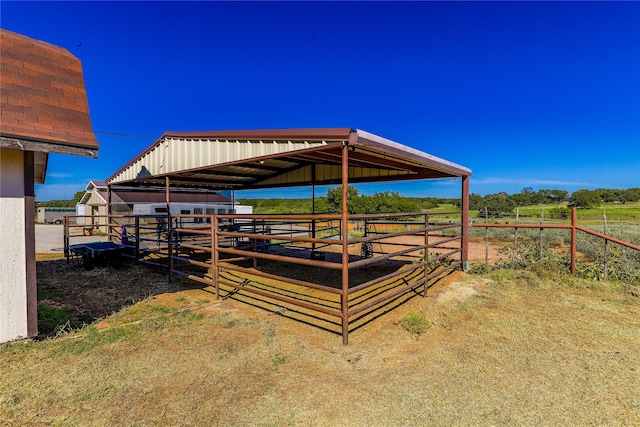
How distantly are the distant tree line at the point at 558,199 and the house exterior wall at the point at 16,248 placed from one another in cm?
3688

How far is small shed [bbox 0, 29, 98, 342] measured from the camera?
A: 3338 millimetres

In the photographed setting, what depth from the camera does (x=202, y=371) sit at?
10.2ft

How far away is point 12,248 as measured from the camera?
3445 mm

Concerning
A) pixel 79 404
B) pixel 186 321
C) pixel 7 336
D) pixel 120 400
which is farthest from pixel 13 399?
pixel 186 321

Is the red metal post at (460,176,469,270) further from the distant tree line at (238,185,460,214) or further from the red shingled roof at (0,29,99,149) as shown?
the distant tree line at (238,185,460,214)

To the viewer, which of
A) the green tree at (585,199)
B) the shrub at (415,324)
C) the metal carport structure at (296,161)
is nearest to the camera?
the metal carport structure at (296,161)

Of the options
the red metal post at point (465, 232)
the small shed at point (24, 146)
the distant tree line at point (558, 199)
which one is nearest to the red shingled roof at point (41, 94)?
the small shed at point (24, 146)

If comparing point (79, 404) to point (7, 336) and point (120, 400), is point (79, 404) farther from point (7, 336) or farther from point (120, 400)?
point (7, 336)

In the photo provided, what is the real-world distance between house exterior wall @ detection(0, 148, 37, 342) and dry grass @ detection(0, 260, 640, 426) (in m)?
0.33

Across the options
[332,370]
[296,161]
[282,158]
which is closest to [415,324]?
[332,370]

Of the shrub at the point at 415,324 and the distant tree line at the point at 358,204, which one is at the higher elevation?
the distant tree line at the point at 358,204

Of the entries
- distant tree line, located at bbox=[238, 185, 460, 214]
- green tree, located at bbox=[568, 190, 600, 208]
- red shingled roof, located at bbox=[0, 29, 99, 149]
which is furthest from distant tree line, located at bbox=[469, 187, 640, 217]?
red shingled roof, located at bbox=[0, 29, 99, 149]

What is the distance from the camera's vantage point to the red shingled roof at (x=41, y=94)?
10.9ft

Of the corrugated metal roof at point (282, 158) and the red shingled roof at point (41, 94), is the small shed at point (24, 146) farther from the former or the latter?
the corrugated metal roof at point (282, 158)
